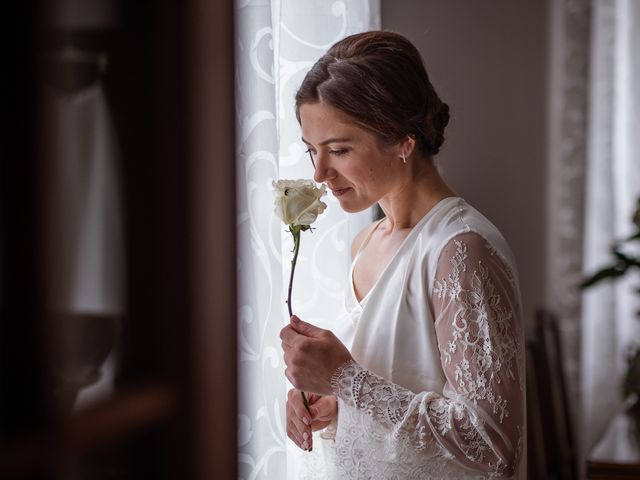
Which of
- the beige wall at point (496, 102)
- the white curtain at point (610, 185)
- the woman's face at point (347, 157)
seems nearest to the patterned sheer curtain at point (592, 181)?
the white curtain at point (610, 185)

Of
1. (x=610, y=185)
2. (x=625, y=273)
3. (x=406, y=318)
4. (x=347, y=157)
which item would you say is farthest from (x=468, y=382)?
(x=610, y=185)

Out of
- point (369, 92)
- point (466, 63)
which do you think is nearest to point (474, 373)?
point (369, 92)

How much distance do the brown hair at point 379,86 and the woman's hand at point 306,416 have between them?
1.62 feet

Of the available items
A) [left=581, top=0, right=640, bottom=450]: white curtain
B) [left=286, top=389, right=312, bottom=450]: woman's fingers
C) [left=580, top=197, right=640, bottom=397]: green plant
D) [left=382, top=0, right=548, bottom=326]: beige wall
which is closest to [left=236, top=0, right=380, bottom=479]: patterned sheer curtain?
[left=286, top=389, right=312, bottom=450]: woman's fingers

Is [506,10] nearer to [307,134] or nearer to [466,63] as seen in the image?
[466,63]

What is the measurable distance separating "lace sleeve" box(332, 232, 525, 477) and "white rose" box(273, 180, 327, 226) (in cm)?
23

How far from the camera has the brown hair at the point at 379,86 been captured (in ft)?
4.23

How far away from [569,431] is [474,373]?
2274 millimetres

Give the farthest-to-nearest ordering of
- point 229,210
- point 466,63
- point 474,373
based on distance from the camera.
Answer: point 466,63 → point 474,373 → point 229,210

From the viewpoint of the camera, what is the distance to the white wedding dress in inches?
45.9

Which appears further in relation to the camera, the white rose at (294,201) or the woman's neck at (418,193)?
the woman's neck at (418,193)

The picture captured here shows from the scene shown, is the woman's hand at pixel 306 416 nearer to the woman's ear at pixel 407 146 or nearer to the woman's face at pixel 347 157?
the woman's face at pixel 347 157

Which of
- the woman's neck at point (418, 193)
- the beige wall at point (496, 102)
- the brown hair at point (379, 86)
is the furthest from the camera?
the beige wall at point (496, 102)

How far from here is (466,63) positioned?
2.68 metres
